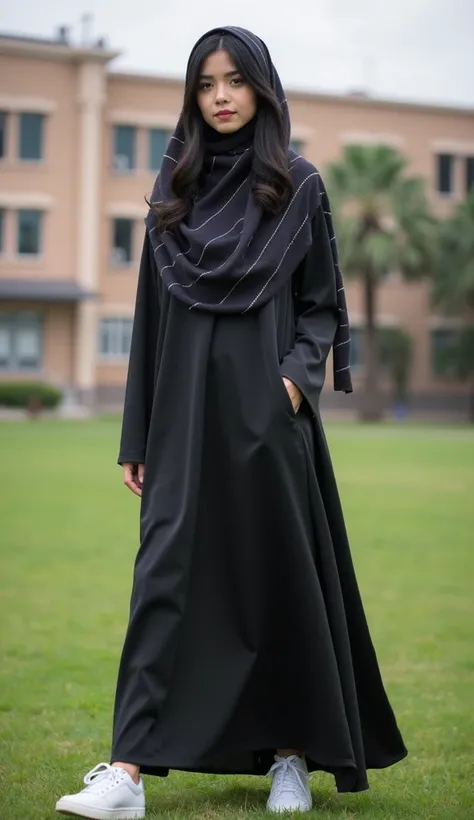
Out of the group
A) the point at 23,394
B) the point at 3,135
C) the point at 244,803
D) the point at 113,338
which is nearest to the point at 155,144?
the point at 3,135

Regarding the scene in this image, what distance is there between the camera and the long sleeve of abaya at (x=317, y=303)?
395 centimetres

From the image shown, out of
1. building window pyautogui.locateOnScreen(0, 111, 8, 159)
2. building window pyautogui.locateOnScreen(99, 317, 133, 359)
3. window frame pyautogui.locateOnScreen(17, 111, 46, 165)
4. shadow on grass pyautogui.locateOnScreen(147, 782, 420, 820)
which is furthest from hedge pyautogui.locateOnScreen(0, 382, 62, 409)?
shadow on grass pyautogui.locateOnScreen(147, 782, 420, 820)

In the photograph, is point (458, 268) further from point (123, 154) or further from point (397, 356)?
point (123, 154)

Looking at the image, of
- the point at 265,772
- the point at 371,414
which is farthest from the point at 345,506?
the point at 371,414

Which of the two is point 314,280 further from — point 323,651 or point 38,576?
point 38,576

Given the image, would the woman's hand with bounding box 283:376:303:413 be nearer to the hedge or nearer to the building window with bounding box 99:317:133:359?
the hedge

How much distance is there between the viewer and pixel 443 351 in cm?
5466

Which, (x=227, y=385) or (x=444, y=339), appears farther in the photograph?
(x=444, y=339)

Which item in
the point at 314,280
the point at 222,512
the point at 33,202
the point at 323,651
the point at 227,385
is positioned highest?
the point at 33,202

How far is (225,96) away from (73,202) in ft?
153

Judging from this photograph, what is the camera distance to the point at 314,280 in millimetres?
4027

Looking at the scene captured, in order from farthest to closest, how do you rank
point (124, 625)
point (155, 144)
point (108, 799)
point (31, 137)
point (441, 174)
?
point (441, 174), point (155, 144), point (31, 137), point (124, 625), point (108, 799)

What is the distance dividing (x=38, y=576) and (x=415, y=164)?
155ft

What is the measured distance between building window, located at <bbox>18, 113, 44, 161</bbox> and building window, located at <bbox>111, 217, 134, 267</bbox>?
3717mm
